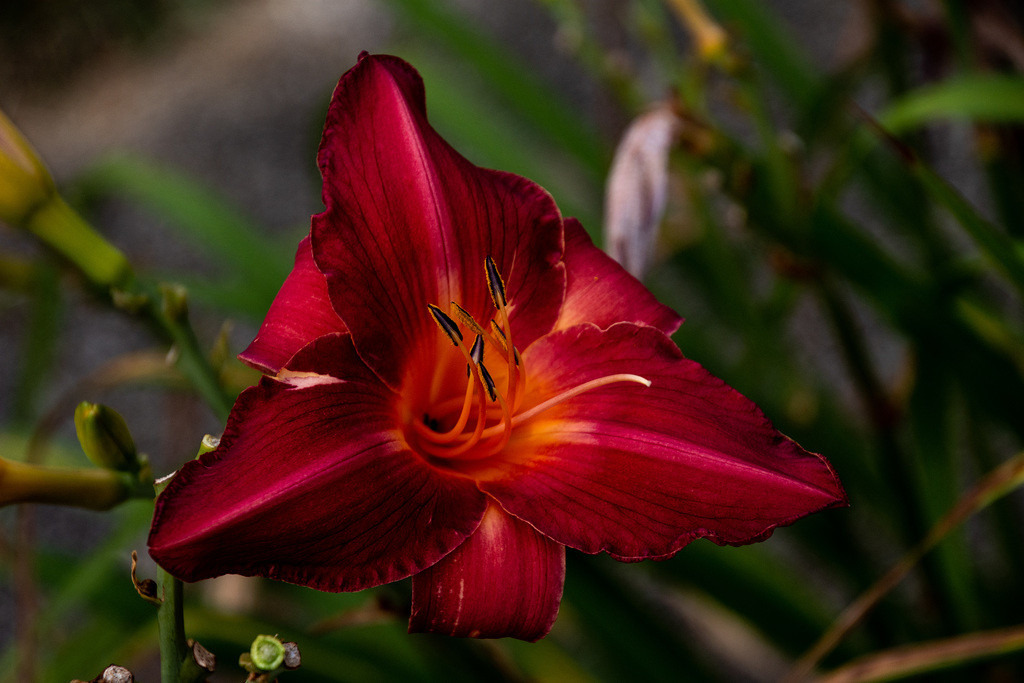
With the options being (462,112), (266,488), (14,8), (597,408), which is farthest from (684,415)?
(14,8)

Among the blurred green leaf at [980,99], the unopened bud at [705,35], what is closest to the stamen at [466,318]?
the unopened bud at [705,35]

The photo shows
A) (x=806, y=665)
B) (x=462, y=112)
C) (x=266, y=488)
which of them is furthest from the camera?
(x=462, y=112)

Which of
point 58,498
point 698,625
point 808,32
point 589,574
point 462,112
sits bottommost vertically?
point 698,625

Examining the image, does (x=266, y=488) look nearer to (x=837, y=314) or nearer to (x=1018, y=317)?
(x=837, y=314)

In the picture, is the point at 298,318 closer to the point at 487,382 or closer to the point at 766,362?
the point at 487,382

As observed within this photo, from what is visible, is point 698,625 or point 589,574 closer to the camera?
point 589,574

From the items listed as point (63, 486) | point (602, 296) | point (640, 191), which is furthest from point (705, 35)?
point (63, 486)

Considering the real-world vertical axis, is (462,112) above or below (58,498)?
above
